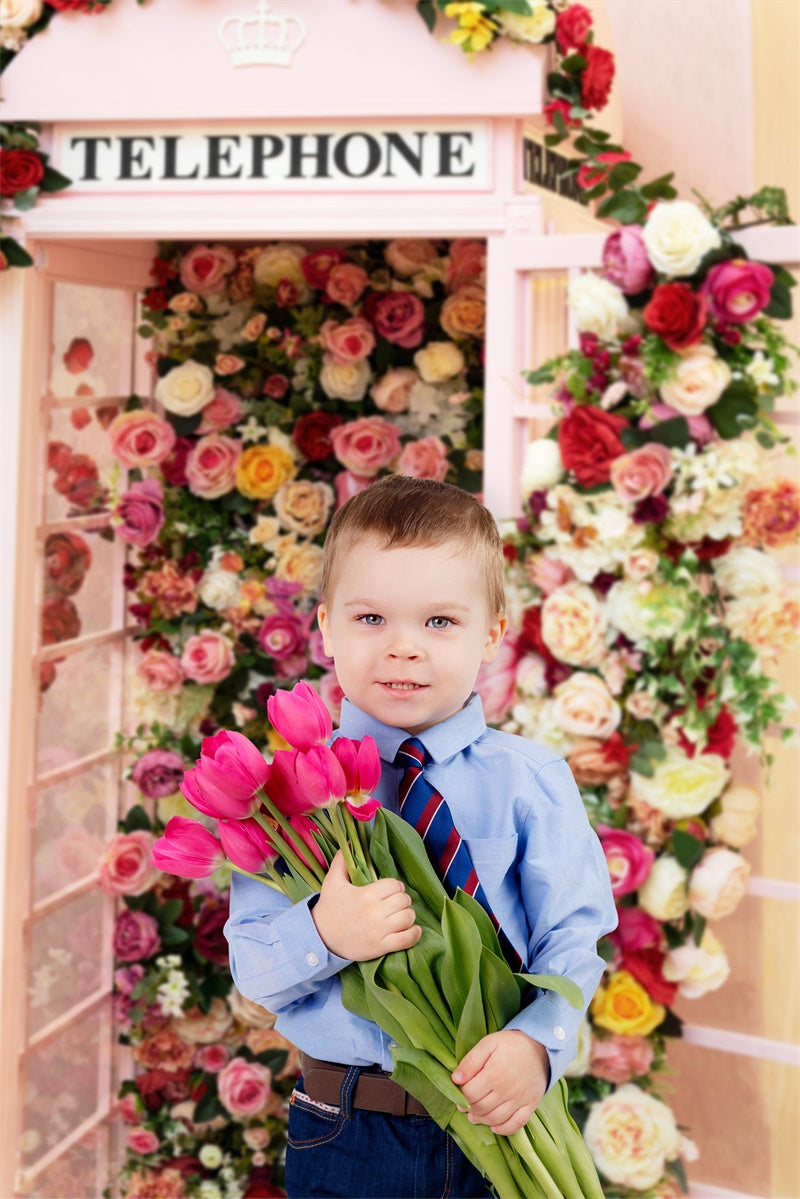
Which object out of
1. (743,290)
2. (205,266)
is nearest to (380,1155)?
(743,290)

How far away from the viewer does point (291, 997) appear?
1.37 meters

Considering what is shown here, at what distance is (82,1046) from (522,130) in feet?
7.52

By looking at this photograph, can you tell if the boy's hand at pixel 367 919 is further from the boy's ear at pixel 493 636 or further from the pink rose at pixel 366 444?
the pink rose at pixel 366 444

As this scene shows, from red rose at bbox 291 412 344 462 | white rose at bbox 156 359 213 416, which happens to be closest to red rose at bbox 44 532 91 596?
white rose at bbox 156 359 213 416

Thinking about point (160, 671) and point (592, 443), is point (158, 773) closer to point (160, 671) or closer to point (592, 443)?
point (160, 671)

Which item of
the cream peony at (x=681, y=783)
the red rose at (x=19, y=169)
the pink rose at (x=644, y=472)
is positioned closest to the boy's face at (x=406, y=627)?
the pink rose at (x=644, y=472)

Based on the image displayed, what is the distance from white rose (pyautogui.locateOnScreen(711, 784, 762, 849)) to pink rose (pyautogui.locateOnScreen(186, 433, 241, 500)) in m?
1.50

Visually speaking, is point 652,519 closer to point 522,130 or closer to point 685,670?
point 685,670

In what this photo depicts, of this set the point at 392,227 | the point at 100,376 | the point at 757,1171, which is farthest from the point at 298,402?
the point at 757,1171

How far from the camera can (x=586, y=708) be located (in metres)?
2.45

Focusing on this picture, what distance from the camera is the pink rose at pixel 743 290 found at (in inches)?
92.4

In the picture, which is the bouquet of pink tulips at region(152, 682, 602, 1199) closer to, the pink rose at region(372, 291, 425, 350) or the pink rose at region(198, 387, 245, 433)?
the pink rose at region(372, 291, 425, 350)

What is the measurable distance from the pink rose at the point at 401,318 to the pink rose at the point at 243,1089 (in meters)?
1.78

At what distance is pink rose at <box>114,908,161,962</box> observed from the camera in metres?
3.27
